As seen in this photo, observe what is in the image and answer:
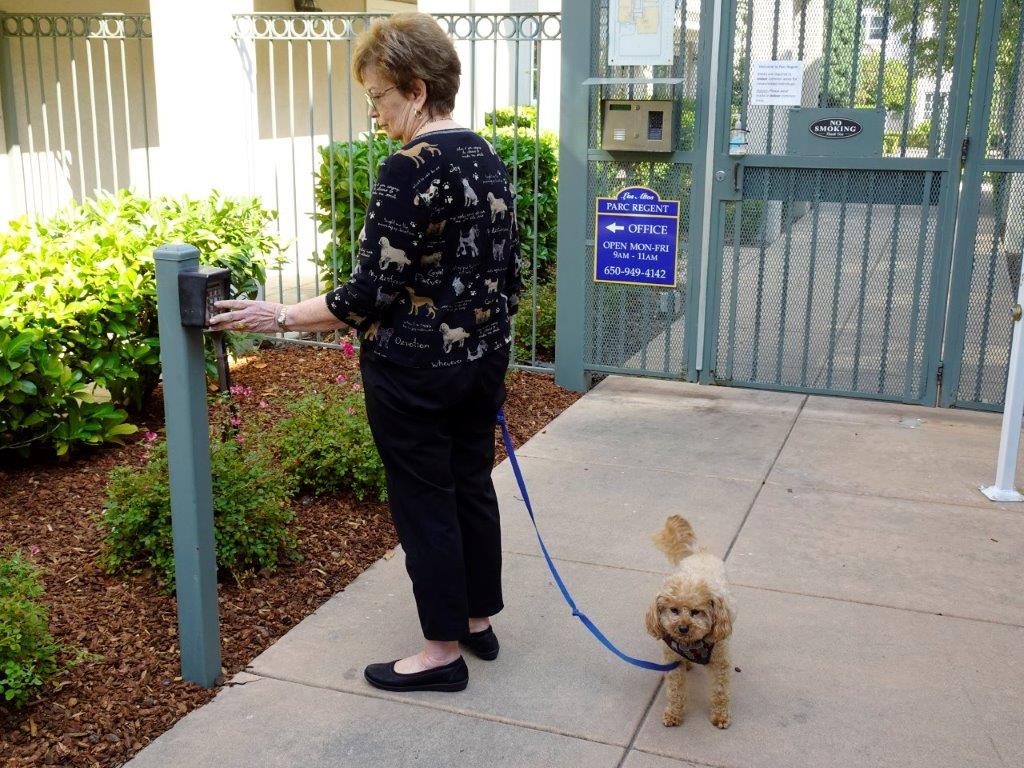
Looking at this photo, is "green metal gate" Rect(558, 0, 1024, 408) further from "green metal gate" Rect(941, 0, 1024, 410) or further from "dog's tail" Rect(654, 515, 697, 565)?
"dog's tail" Rect(654, 515, 697, 565)

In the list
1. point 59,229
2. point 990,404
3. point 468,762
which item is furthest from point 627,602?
point 59,229

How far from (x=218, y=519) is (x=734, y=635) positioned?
1937mm

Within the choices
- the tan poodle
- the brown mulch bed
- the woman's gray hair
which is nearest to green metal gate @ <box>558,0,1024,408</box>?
the brown mulch bed

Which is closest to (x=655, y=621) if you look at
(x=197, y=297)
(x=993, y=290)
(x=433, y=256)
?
(x=433, y=256)

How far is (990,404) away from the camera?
6199 millimetres

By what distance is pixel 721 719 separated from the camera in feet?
10.7

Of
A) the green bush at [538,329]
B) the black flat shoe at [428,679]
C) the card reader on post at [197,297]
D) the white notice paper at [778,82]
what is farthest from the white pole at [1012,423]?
the card reader on post at [197,297]

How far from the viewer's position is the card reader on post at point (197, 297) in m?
3.08

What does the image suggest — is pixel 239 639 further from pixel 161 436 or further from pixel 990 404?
pixel 990 404

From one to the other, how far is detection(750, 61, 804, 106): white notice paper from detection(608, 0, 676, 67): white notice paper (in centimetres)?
50

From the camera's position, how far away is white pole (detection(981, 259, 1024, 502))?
4922 mm

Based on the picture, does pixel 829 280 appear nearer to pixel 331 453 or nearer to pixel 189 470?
pixel 331 453

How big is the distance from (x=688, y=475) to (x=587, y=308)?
1705mm

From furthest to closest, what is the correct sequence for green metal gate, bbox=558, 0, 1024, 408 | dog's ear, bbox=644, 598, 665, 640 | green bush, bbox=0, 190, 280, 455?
green metal gate, bbox=558, 0, 1024, 408 < green bush, bbox=0, 190, 280, 455 < dog's ear, bbox=644, 598, 665, 640
